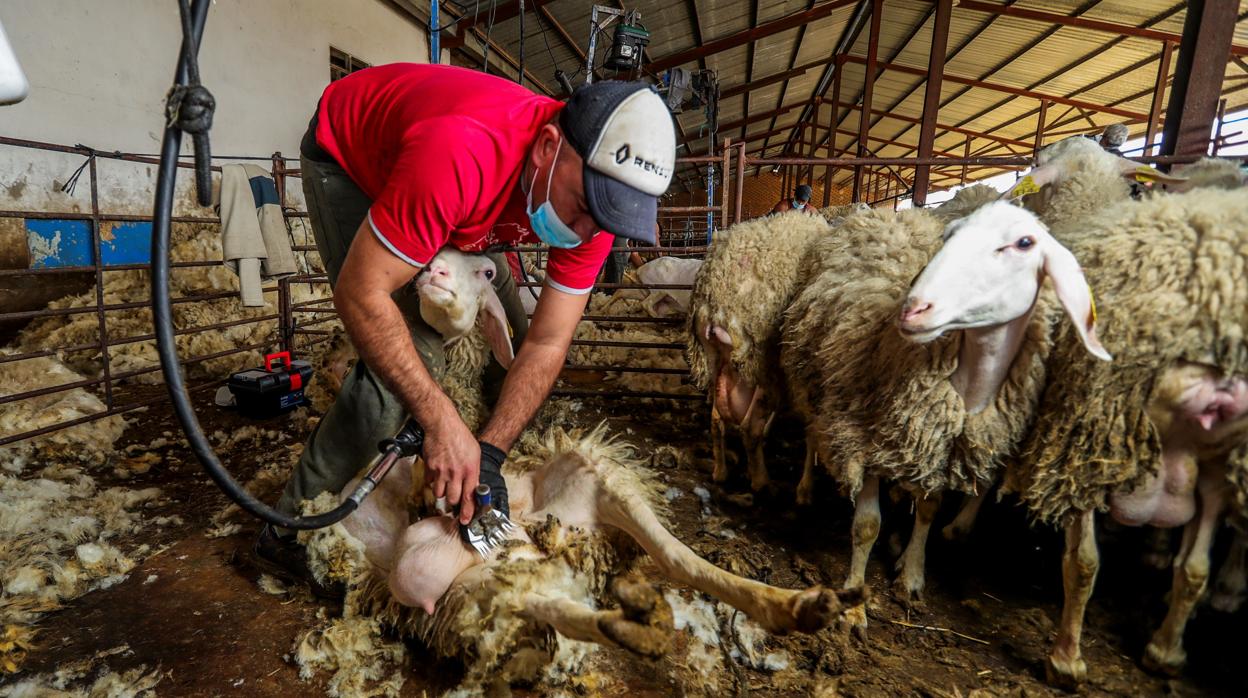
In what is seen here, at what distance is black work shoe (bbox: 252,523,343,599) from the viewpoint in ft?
6.08

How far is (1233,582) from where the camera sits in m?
1.96

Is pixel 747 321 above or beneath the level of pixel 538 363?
above

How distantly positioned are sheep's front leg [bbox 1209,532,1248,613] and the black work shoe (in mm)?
2966

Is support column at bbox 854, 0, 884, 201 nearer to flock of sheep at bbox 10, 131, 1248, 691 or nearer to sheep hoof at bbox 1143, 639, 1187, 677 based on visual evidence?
flock of sheep at bbox 10, 131, 1248, 691

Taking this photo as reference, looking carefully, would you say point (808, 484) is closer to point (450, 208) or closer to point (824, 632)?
point (824, 632)

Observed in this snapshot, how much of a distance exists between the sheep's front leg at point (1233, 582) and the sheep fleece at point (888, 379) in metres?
0.86

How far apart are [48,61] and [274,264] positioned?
2076 millimetres

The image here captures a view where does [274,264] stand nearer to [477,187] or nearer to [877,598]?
[477,187]

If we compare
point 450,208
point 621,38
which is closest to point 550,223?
point 450,208

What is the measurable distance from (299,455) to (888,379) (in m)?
2.83

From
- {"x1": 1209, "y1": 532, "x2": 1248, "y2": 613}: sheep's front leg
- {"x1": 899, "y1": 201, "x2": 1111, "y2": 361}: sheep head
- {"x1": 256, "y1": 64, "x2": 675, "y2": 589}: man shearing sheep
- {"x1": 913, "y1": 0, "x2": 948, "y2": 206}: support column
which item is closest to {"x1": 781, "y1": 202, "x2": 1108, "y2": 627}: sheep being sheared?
{"x1": 899, "y1": 201, "x2": 1111, "y2": 361}: sheep head

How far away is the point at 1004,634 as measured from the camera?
1.92 meters

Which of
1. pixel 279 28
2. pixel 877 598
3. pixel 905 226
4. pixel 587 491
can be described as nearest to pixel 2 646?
pixel 587 491

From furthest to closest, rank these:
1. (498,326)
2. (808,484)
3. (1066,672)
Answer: (808,484) → (498,326) → (1066,672)
